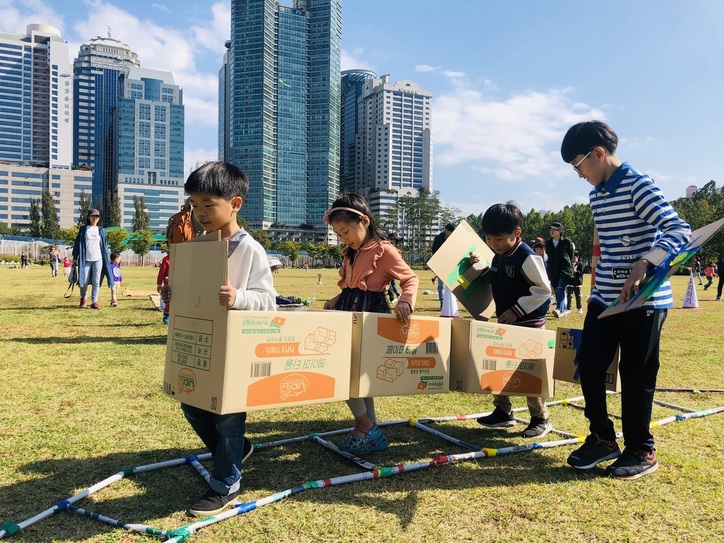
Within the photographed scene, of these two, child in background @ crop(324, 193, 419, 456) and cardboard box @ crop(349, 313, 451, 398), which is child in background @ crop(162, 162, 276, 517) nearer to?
cardboard box @ crop(349, 313, 451, 398)

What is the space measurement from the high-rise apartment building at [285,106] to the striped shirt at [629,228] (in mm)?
121185

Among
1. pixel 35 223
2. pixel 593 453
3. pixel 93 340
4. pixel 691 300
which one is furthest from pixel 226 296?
pixel 35 223

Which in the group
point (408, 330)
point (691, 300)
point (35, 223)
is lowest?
point (691, 300)

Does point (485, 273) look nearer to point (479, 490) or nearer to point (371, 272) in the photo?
point (371, 272)

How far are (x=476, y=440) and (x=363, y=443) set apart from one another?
918 millimetres

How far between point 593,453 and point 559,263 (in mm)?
8908

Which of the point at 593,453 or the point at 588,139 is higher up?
the point at 588,139

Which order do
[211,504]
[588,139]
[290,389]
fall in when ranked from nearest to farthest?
[211,504] → [290,389] → [588,139]

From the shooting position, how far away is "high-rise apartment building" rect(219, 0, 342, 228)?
4840 inches

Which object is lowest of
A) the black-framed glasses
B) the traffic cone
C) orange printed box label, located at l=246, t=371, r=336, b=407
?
the traffic cone

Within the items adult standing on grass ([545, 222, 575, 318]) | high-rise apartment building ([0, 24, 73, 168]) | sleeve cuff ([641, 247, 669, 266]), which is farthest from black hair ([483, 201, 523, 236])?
high-rise apartment building ([0, 24, 73, 168])

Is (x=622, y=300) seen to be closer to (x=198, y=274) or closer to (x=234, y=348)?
(x=234, y=348)

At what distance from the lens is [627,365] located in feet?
10.4

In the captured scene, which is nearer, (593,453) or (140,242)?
(593,453)
